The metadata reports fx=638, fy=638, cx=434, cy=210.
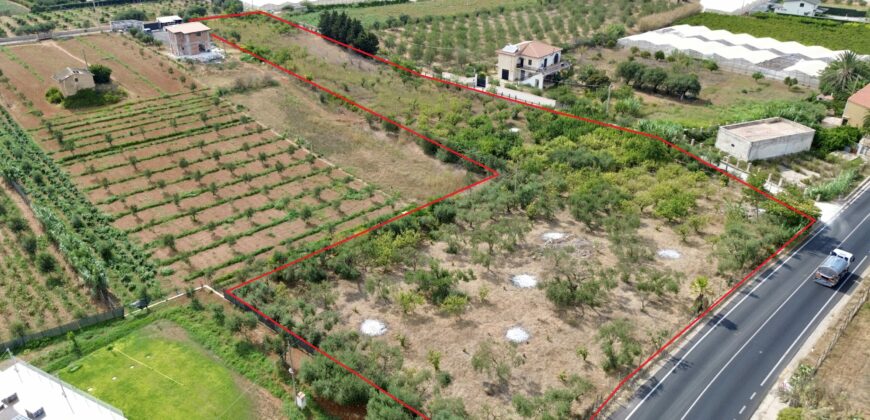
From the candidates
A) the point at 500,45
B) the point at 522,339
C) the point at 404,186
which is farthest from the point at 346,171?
the point at 500,45

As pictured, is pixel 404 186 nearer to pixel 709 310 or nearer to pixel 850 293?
pixel 709 310

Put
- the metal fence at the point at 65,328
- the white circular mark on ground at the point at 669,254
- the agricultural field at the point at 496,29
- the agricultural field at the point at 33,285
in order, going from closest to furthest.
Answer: the metal fence at the point at 65,328 < the agricultural field at the point at 33,285 < the white circular mark on ground at the point at 669,254 < the agricultural field at the point at 496,29

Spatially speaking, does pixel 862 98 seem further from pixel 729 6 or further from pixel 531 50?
pixel 729 6

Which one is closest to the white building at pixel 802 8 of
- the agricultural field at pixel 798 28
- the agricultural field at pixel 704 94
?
the agricultural field at pixel 798 28

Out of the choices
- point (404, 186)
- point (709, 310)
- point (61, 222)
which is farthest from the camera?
point (404, 186)

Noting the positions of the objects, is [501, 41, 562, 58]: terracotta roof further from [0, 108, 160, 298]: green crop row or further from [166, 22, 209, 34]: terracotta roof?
[0, 108, 160, 298]: green crop row

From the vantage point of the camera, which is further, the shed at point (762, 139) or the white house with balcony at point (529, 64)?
the white house with balcony at point (529, 64)

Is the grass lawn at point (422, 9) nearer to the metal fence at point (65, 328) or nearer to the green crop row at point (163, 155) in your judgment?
the green crop row at point (163, 155)
